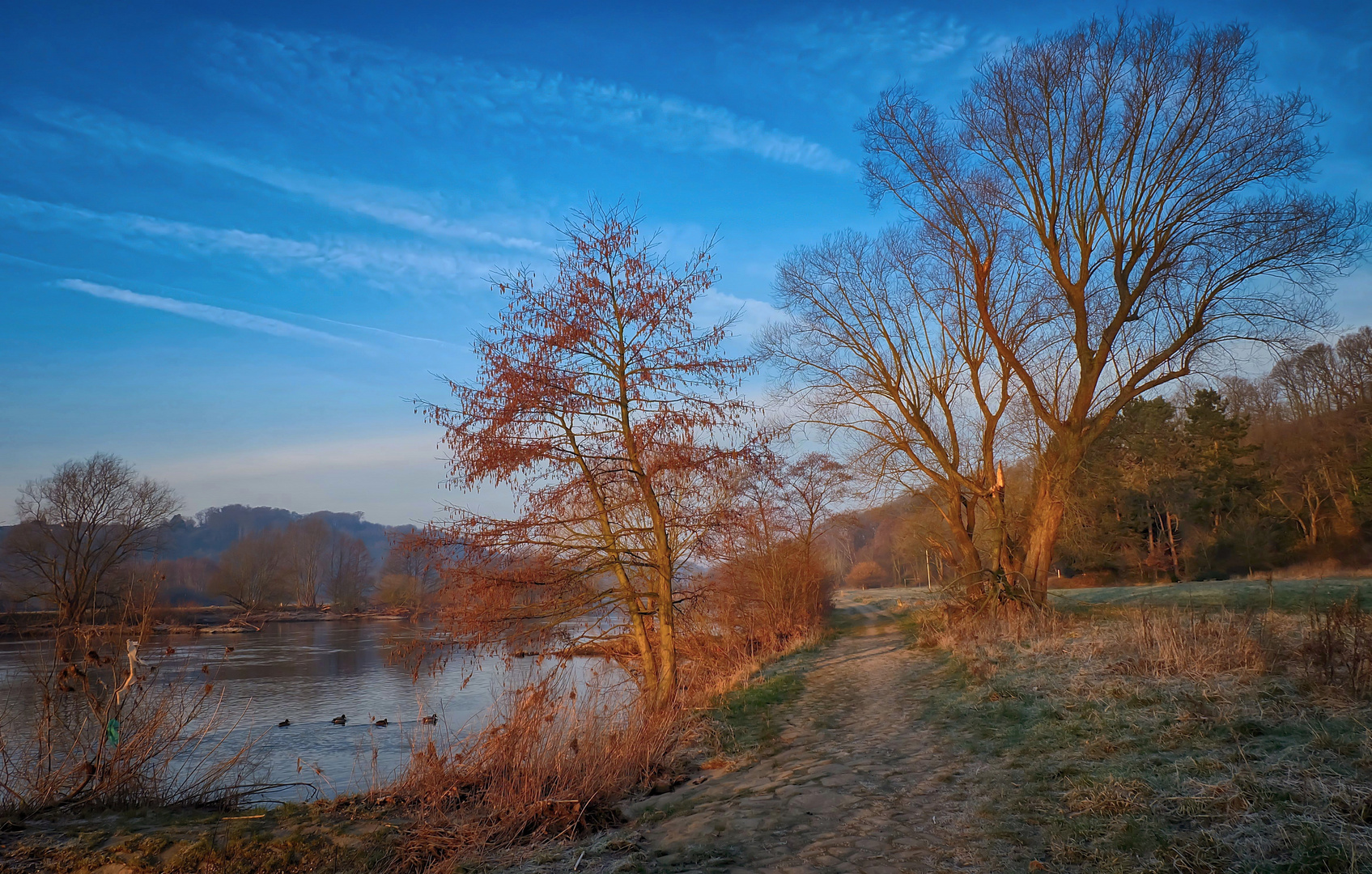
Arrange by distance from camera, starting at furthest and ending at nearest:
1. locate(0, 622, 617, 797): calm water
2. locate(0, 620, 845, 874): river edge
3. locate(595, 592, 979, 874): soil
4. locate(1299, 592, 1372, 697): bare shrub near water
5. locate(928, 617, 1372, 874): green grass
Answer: locate(0, 622, 617, 797): calm water < locate(1299, 592, 1372, 697): bare shrub near water < locate(0, 620, 845, 874): river edge < locate(595, 592, 979, 874): soil < locate(928, 617, 1372, 874): green grass

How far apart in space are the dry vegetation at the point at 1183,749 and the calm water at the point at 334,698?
4603 mm

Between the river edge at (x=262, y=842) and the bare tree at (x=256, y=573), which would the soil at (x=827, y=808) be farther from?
the bare tree at (x=256, y=573)

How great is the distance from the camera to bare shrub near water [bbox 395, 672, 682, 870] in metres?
5.04

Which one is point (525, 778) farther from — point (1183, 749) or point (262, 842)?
point (1183, 749)

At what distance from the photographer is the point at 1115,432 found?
37.9 m

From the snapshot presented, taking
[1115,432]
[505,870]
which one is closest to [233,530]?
[1115,432]

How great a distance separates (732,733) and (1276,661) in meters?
5.52

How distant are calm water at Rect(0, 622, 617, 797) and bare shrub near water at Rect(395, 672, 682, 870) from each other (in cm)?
53

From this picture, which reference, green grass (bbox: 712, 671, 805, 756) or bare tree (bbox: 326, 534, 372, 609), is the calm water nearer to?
green grass (bbox: 712, 671, 805, 756)

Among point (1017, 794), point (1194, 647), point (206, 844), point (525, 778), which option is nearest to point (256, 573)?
point (206, 844)

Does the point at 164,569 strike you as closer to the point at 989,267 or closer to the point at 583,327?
the point at 583,327

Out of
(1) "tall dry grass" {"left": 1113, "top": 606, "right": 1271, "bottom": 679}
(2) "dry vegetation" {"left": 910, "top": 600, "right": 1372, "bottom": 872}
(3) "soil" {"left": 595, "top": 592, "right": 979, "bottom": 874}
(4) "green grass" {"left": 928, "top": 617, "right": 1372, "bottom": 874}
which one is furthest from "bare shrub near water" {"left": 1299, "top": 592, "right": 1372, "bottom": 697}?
(3) "soil" {"left": 595, "top": 592, "right": 979, "bottom": 874}

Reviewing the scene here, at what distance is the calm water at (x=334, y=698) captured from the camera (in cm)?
963

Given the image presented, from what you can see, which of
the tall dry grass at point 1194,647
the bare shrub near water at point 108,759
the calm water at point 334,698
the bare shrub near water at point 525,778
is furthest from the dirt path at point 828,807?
the bare shrub near water at point 108,759
